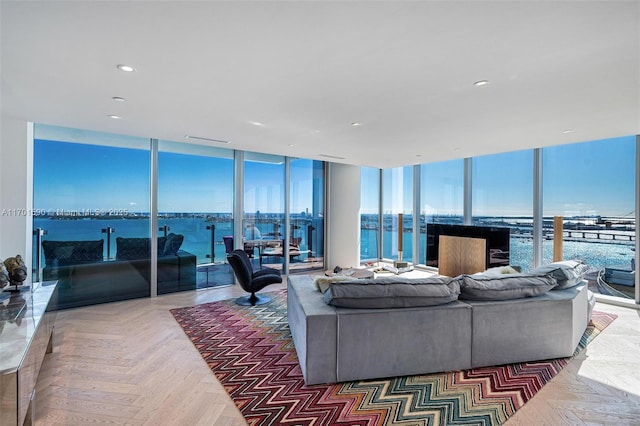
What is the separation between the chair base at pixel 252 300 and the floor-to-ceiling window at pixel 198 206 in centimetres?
117

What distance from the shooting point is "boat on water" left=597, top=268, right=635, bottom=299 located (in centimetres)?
474

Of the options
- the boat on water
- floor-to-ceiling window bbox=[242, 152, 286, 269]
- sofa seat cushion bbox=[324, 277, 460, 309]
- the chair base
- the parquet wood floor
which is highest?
floor-to-ceiling window bbox=[242, 152, 286, 269]

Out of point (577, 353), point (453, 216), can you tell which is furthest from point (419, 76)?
point (453, 216)

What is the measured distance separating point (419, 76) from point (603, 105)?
2.01 m

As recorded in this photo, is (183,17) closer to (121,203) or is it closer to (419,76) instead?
(419,76)

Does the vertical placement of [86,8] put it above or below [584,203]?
above

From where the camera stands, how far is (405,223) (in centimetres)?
766

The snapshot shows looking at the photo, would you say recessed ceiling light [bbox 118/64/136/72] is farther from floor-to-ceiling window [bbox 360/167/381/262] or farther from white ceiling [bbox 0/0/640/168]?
floor-to-ceiling window [bbox 360/167/381/262]

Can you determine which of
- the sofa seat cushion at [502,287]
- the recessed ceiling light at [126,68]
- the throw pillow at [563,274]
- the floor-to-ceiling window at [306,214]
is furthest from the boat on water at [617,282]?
the recessed ceiling light at [126,68]

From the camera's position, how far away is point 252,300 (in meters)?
4.63

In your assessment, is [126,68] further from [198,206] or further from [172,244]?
[172,244]

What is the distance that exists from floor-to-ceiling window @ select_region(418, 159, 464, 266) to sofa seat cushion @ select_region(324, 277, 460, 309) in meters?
4.38

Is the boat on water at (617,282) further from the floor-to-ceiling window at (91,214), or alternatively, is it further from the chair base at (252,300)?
the floor-to-ceiling window at (91,214)

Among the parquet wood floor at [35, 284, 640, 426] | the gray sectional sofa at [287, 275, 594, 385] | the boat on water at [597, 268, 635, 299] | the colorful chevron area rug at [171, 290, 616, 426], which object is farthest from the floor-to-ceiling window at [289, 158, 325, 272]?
the boat on water at [597, 268, 635, 299]
